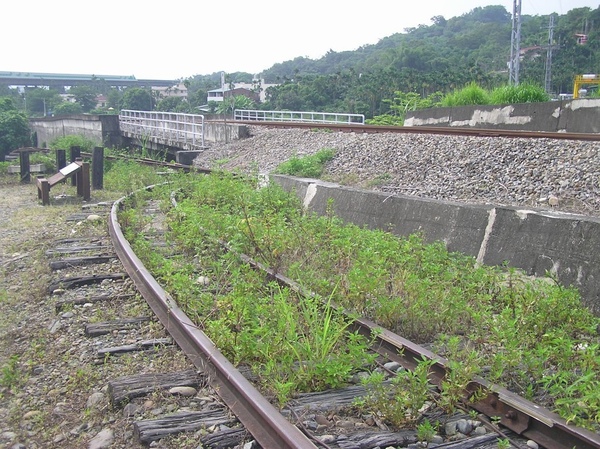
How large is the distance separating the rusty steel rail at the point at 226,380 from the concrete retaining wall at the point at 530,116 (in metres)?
8.98

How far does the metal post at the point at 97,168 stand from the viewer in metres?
14.3

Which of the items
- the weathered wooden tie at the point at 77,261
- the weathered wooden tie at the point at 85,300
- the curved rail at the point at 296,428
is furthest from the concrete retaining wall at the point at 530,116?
the weathered wooden tie at the point at 85,300

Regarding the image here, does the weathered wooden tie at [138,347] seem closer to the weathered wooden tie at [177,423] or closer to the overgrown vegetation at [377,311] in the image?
the overgrown vegetation at [377,311]

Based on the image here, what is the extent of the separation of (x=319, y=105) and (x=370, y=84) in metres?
5.70

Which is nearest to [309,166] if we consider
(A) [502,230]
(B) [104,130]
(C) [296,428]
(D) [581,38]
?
(A) [502,230]

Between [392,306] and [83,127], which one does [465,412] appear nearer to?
[392,306]

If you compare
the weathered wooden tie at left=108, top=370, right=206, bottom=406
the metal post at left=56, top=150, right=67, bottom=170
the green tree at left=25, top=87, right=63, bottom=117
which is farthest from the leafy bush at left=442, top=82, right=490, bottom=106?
the green tree at left=25, top=87, right=63, bottom=117

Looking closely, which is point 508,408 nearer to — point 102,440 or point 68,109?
point 102,440

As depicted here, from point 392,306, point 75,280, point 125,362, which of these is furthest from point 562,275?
point 75,280

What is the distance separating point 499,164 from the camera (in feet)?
27.4

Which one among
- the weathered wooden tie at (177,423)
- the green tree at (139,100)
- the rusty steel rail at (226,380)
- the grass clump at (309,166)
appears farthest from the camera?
the green tree at (139,100)

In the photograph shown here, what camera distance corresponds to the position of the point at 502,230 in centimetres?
614

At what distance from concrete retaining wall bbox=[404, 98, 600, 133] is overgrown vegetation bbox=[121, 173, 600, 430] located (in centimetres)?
633

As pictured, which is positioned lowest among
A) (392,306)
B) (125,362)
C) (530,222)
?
(125,362)
